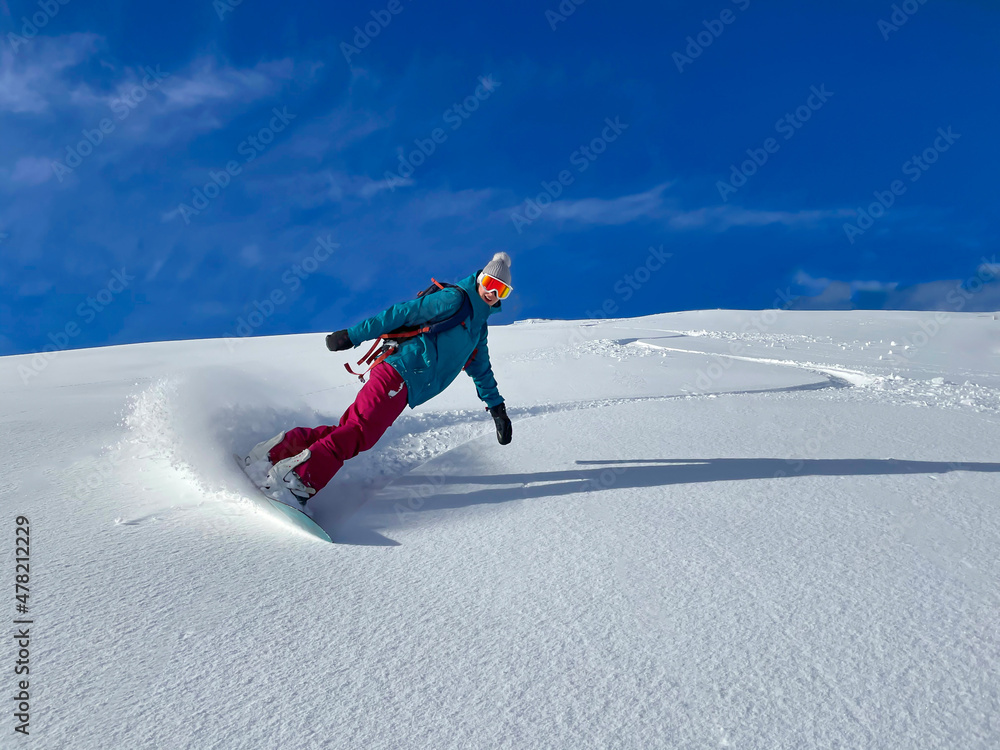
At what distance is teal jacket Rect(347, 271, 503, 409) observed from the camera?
10.0 ft

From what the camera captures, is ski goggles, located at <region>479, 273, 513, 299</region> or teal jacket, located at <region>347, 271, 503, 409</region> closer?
teal jacket, located at <region>347, 271, 503, 409</region>

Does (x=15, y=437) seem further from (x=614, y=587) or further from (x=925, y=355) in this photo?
(x=925, y=355)

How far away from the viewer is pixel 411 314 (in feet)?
10.1

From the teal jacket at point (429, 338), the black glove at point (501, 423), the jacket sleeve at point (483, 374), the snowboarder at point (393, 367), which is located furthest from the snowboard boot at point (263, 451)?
the black glove at point (501, 423)

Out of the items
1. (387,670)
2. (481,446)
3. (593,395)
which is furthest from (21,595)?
(593,395)

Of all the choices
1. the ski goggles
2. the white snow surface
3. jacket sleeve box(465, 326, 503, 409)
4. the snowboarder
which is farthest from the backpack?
the white snow surface

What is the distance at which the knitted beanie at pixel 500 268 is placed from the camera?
10.6 ft

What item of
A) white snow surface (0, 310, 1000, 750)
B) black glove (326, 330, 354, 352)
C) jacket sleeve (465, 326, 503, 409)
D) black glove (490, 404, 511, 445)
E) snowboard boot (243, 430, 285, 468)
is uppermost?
jacket sleeve (465, 326, 503, 409)

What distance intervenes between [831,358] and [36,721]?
8.62 m

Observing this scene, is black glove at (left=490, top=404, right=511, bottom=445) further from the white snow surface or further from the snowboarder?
the snowboarder

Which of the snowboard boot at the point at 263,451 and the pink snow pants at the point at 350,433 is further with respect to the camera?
the snowboard boot at the point at 263,451

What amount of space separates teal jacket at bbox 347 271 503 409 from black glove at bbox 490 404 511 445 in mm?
486

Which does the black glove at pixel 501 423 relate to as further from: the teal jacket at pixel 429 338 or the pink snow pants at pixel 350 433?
the pink snow pants at pixel 350 433

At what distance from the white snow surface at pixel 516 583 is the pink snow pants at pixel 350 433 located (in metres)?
0.25
